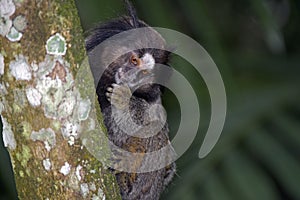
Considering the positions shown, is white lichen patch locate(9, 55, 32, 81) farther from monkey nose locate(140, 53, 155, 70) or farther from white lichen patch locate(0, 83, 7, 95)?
monkey nose locate(140, 53, 155, 70)

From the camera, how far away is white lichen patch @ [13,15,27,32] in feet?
5.67

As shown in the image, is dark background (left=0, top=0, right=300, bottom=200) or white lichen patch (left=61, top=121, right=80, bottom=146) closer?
white lichen patch (left=61, top=121, right=80, bottom=146)

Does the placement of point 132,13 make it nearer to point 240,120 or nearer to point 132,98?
point 132,98

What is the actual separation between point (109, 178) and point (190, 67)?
1.49 meters

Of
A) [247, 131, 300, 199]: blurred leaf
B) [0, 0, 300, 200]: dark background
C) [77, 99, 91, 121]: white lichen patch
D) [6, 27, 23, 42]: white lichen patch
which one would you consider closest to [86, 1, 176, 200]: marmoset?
[0, 0, 300, 200]: dark background

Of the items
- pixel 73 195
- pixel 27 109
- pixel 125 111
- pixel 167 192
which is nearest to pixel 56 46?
pixel 27 109

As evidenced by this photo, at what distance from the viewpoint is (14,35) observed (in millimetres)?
1737

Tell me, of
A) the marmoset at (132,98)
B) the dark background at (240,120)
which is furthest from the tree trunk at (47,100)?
the dark background at (240,120)

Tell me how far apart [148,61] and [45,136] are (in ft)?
2.38

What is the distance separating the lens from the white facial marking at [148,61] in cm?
242

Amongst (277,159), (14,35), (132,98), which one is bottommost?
(277,159)

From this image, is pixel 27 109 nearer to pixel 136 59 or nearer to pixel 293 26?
pixel 136 59

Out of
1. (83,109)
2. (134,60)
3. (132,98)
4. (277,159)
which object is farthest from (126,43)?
(277,159)

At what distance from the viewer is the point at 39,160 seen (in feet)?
5.86
